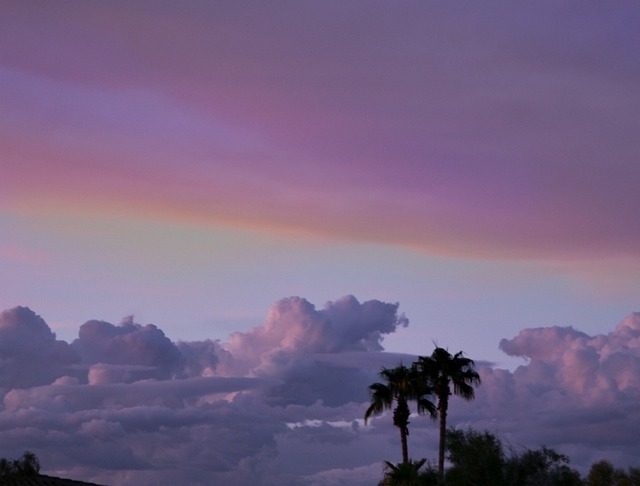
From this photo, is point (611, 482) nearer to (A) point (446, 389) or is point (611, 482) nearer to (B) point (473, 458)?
(B) point (473, 458)

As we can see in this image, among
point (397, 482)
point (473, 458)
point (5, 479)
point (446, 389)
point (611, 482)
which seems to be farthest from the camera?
point (611, 482)

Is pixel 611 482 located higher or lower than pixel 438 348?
lower

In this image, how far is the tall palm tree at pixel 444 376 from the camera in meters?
73.0

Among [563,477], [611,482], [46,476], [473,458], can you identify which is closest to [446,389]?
[473,458]

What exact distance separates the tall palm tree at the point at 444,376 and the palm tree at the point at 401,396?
877mm

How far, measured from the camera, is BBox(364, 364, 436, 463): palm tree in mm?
74062

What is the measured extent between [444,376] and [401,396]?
371 cm

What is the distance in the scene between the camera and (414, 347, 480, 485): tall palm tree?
73.0m

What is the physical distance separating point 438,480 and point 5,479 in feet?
138

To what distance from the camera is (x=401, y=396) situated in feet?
244

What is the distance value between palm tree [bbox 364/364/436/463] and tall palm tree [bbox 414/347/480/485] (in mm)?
877

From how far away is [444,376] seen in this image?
73.4 metres

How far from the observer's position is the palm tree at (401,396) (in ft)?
243

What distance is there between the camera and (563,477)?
79500 mm
